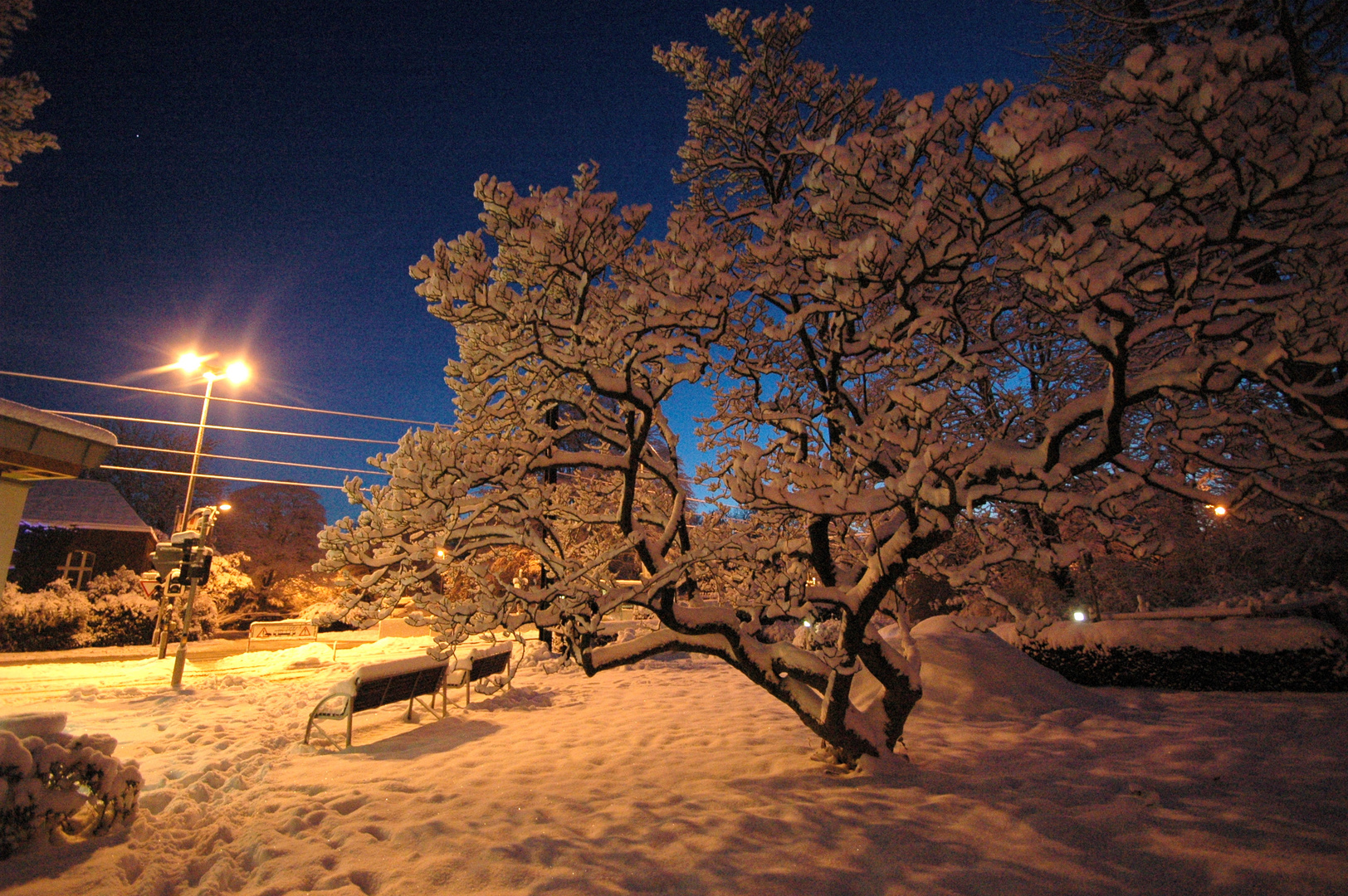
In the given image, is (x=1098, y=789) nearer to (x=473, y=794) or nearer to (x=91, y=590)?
(x=473, y=794)

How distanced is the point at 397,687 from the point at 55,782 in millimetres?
3848

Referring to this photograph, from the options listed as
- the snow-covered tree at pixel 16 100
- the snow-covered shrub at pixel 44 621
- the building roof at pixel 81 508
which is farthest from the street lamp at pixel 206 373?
the building roof at pixel 81 508

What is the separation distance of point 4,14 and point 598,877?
13.8 meters

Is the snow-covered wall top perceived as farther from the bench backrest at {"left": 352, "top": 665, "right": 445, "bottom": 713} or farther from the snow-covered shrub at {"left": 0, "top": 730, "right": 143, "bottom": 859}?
the snow-covered shrub at {"left": 0, "top": 730, "right": 143, "bottom": 859}

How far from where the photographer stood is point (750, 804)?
4.62 meters

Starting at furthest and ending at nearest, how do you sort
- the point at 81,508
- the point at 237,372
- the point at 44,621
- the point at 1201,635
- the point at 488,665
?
1. the point at 81,508
2. the point at 44,621
3. the point at 237,372
4. the point at 488,665
5. the point at 1201,635

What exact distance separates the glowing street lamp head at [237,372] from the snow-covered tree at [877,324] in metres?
12.7

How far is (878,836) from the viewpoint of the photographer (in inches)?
156

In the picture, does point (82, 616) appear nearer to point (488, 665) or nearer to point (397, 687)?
point (488, 665)

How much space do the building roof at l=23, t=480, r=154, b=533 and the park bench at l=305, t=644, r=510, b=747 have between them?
20.6 metres

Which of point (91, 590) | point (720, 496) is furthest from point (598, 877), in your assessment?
point (91, 590)

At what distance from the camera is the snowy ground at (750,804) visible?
347 cm

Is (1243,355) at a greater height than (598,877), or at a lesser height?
greater

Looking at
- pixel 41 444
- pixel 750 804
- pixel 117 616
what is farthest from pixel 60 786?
pixel 117 616
